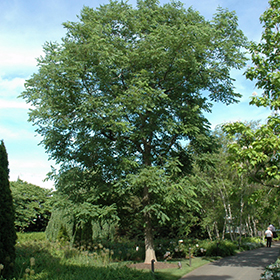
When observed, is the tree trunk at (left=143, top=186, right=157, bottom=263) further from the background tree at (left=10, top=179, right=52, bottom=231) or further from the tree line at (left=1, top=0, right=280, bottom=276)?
the background tree at (left=10, top=179, right=52, bottom=231)

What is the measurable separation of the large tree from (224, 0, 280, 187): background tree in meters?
3.82

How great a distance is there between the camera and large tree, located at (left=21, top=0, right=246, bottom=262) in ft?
37.2

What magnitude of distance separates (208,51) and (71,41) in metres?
6.83

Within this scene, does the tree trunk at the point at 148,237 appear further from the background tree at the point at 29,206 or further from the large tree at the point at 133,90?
the background tree at the point at 29,206

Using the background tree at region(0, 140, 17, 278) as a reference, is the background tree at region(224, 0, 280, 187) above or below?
above

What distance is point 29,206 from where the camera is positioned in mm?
25797

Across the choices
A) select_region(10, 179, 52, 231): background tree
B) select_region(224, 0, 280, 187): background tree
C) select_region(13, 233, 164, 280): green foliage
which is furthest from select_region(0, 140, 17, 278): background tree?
select_region(10, 179, 52, 231): background tree

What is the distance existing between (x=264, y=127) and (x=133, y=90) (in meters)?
5.90

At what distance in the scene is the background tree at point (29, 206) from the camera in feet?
82.4

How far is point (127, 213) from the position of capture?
14.7 meters

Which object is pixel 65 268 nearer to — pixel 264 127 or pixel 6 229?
pixel 6 229

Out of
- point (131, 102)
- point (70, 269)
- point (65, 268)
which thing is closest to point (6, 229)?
point (65, 268)

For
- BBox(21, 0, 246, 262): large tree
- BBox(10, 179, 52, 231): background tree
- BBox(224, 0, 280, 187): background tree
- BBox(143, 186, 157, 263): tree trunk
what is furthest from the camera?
BBox(10, 179, 52, 231): background tree

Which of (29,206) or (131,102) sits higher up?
(131,102)
